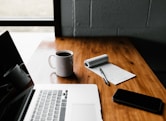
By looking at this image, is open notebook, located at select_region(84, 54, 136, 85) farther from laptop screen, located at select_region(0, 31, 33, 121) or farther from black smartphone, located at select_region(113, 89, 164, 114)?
laptop screen, located at select_region(0, 31, 33, 121)

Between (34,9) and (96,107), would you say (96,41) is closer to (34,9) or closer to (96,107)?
(34,9)

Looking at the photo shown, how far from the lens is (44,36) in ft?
6.07

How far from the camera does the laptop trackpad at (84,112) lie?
0.82 meters

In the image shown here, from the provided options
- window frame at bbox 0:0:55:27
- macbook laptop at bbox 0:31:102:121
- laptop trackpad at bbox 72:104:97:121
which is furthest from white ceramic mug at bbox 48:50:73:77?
window frame at bbox 0:0:55:27

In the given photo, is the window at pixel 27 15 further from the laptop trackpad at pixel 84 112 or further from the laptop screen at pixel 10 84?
the laptop trackpad at pixel 84 112

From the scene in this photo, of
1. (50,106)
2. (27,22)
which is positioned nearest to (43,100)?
(50,106)

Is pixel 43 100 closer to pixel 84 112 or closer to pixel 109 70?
pixel 84 112

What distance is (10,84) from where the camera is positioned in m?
0.86

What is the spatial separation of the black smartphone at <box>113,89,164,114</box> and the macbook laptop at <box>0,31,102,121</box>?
3.6 inches

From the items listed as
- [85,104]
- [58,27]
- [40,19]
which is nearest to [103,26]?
[58,27]

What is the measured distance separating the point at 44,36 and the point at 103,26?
18.9 inches

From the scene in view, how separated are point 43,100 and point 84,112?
180mm

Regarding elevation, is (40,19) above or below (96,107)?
above

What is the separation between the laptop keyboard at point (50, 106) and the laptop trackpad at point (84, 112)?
0.04 metres
